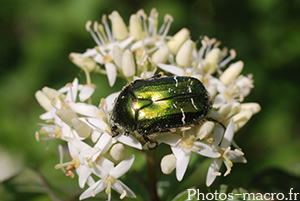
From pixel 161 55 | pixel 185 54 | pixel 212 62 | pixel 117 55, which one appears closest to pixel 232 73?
pixel 212 62

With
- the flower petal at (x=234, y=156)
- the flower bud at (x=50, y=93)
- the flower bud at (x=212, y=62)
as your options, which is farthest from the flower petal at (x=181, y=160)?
the flower bud at (x=50, y=93)

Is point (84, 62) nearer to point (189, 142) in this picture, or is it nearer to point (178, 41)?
point (178, 41)

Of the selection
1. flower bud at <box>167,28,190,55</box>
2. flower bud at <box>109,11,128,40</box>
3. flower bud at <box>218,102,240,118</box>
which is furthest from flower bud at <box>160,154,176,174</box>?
flower bud at <box>109,11,128,40</box>

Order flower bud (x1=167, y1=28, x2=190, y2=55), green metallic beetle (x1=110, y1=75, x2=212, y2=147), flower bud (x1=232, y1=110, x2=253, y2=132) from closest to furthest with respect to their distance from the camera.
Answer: green metallic beetle (x1=110, y1=75, x2=212, y2=147) → flower bud (x1=232, y1=110, x2=253, y2=132) → flower bud (x1=167, y1=28, x2=190, y2=55)

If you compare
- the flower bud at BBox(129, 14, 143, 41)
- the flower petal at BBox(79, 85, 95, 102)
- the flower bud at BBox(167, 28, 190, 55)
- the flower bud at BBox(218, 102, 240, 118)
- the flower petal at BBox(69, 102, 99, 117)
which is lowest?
the flower bud at BBox(218, 102, 240, 118)

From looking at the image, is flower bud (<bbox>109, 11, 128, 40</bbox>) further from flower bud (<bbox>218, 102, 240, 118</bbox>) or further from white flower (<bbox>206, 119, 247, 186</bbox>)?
white flower (<bbox>206, 119, 247, 186</bbox>)

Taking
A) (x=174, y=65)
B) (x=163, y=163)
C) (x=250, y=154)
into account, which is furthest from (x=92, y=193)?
(x=250, y=154)

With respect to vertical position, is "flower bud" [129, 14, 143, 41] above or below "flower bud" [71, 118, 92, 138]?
above
